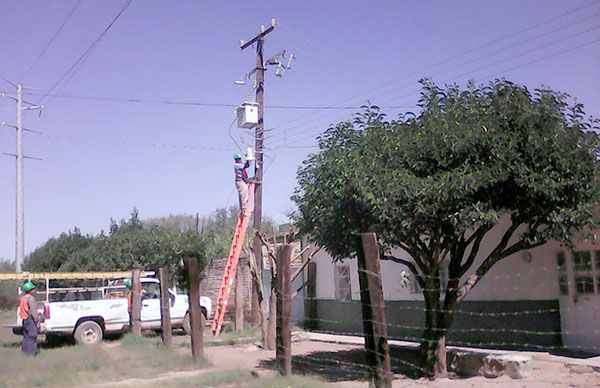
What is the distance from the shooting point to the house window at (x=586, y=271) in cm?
1290

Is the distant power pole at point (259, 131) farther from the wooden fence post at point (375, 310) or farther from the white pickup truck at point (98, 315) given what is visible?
the wooden fence post at point (375, 310)

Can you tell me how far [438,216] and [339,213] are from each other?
172cm

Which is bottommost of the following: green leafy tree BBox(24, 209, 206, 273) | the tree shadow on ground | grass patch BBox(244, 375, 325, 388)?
the tree shadow on ground

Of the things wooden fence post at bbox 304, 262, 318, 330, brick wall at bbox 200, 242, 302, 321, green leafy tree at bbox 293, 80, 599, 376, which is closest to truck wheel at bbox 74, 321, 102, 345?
brick wall at bbox 200, 242, 302, 321

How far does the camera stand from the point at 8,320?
30.3 metres

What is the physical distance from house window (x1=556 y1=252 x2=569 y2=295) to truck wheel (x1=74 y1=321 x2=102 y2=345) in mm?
12149

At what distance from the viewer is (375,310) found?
25.3 feet

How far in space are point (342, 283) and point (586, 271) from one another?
356 inches

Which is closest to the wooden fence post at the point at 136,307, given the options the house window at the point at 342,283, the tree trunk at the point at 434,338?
the house window at the point at 342,283

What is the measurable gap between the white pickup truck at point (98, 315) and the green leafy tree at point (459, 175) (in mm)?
9689

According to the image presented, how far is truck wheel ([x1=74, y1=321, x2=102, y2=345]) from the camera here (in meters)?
18.5

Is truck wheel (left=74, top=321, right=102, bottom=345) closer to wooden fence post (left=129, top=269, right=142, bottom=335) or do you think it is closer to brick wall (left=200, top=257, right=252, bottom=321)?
wooden fence post (left=129, top=269, right=142, bottom=335)

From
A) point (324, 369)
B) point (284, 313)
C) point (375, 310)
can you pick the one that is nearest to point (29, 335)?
point (324, 369)

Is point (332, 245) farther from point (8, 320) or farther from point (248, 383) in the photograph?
point (8, 320)
